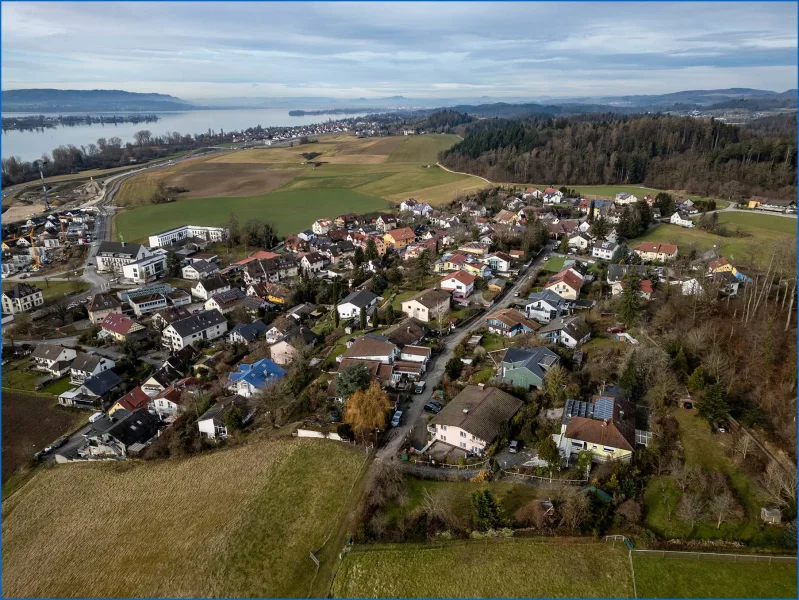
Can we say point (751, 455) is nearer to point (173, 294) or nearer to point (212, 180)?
point (173, 294)

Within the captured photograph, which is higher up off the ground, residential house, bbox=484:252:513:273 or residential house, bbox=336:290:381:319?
residential house, bbox=484:252:513:273

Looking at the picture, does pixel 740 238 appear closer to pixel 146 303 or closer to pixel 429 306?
pixel 429 306

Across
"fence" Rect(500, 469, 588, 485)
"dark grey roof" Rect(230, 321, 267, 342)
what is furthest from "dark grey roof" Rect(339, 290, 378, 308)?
"fence" Rect(500, 469, 588, 485)

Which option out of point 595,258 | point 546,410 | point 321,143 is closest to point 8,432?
point 546,410

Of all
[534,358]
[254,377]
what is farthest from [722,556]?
[254,377]

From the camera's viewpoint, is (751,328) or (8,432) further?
(8,432)

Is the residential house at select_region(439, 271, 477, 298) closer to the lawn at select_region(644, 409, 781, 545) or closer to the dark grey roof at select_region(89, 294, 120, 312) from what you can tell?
the lawn at select_region(644, 409, 781, 545)
